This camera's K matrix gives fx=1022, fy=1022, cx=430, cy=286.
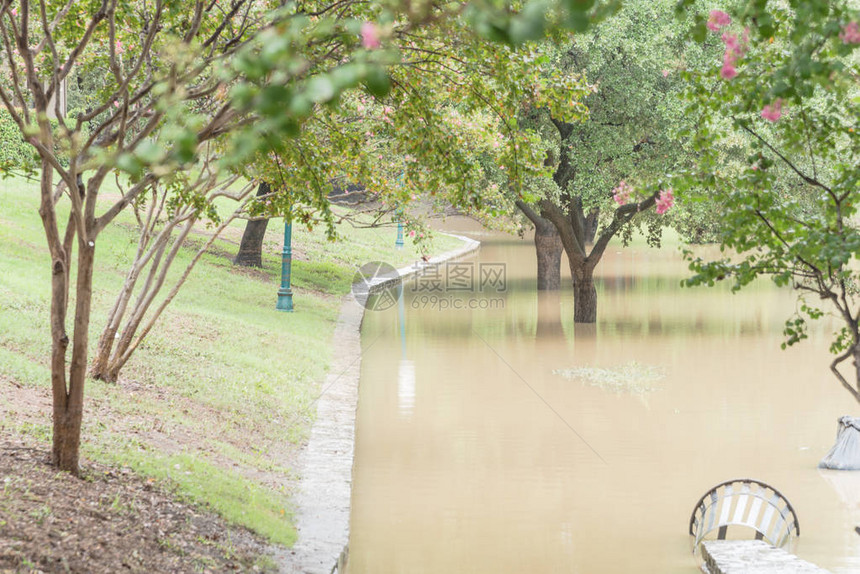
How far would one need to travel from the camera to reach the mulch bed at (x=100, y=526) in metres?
6.02

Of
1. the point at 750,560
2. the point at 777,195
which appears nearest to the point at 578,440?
the point at 750,560

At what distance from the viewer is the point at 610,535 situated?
9.59 metres

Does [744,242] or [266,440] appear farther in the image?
[266,440]

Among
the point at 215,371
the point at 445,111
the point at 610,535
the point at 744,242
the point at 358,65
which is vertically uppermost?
the point at 445,111

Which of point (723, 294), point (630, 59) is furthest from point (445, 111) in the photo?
point (723, 294)

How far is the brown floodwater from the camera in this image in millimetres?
9352

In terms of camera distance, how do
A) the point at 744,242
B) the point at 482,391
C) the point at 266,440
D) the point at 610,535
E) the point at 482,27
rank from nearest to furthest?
the point at 482,27 < the point at 744,242 < the point at 610,535 < the point at 266,440 < the point at 482,391

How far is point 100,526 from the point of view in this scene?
671 centimetres

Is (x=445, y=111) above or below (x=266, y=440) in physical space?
above

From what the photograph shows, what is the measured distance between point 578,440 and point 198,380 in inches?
198

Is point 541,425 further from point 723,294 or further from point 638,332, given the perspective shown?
point 723,294

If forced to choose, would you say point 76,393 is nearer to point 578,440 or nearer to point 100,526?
point 100,526

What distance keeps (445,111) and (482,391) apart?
4.75m

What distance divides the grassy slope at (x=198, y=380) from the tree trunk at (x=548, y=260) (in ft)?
30.2
